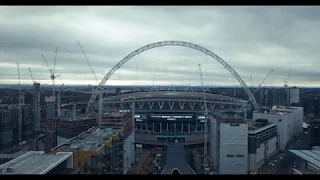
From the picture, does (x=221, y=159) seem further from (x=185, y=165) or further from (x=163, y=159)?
(x=163, y=159)

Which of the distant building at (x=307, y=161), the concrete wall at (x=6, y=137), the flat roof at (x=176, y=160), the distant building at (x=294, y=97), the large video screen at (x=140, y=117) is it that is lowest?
the flat roof at (x=176, y=160)

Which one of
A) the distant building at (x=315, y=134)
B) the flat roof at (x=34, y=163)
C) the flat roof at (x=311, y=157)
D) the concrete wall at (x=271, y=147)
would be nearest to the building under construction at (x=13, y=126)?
the flat roof at (x=34, y=163)

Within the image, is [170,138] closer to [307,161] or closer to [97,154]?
[307,161]

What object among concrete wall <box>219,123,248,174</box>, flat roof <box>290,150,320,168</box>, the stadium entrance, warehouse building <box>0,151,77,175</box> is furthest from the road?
warehouse building <box>0,151,77,175</box>

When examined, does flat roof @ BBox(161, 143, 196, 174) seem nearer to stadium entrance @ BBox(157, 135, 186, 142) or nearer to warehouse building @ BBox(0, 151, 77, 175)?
stadium entrance @ BBox(157, 135, 186, 142)

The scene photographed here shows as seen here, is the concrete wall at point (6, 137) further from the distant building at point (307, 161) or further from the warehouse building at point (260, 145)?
the distant building at point (307, 161)
